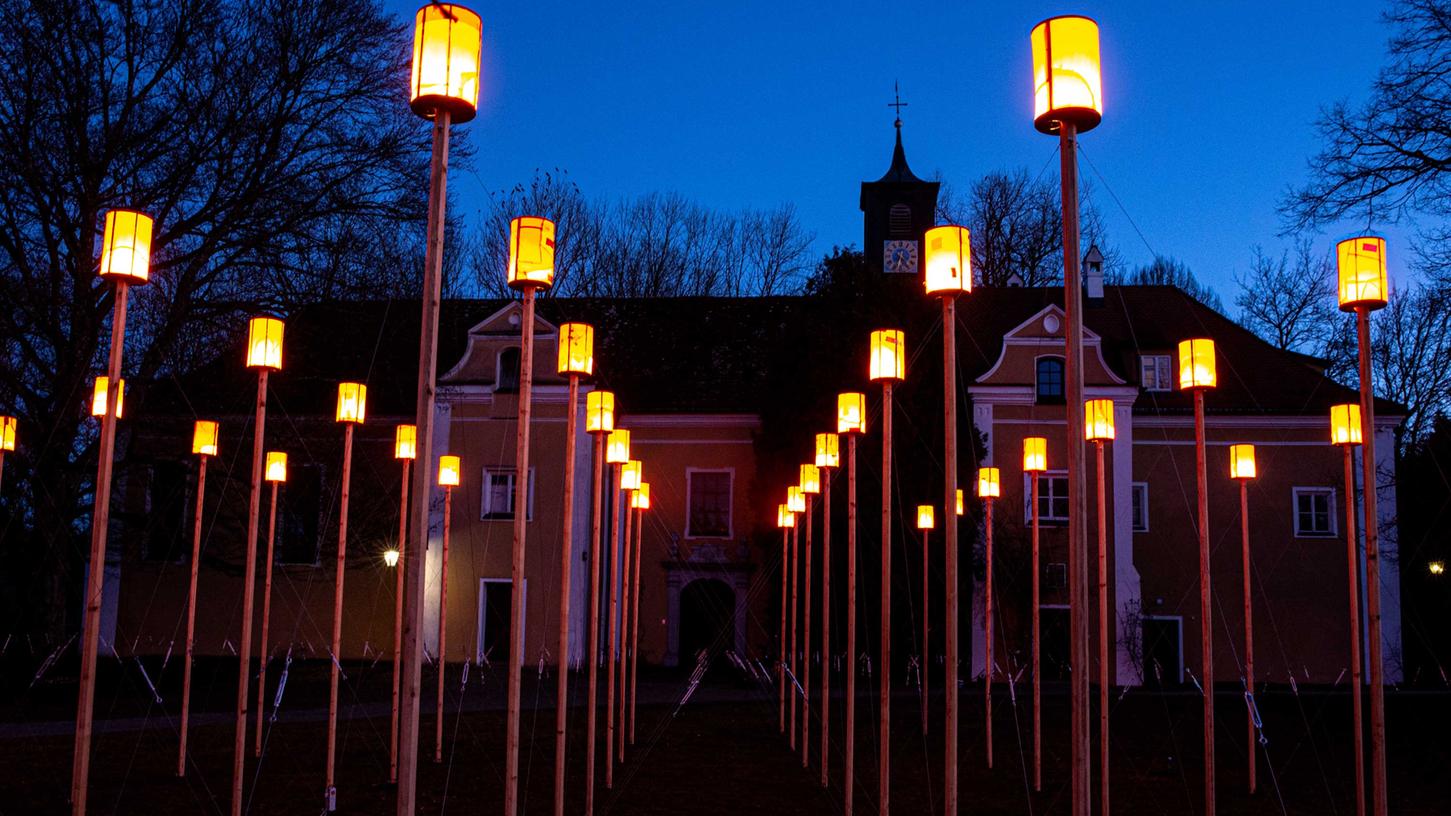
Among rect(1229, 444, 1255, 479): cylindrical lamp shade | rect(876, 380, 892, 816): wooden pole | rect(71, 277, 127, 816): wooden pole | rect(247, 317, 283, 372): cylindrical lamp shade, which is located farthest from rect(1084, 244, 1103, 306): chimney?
rect(71, 277, 127, 816): wooden pole

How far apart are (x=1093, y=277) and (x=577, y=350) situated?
2491 centimetres

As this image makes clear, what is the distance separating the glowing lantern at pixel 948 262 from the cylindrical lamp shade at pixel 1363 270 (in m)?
3.77

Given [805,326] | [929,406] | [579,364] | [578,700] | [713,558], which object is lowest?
[578,700]

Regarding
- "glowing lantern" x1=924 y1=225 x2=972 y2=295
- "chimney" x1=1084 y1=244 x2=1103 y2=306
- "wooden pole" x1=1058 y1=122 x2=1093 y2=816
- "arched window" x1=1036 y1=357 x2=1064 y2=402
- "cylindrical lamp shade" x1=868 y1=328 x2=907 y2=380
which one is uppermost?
"chimney" x1=1084 y1=244 x2=1103 y2=306

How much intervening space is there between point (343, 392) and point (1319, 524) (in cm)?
2396

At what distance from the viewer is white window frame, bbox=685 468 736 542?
97.8 ft

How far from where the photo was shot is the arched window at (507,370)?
28.9m

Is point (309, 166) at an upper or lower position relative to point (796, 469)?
upper

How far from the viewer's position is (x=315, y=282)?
21.0m

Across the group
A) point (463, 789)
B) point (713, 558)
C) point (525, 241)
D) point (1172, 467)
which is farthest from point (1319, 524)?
point (525, 241)

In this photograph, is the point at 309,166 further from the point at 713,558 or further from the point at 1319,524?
the point at 1319,524

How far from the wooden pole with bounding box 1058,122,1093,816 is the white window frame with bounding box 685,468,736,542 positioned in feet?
77.9

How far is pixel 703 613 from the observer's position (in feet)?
96.9

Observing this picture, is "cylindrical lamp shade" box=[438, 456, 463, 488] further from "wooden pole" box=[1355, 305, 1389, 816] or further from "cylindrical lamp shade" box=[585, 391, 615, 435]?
"wooden pole" box=[1355, 305, 1389, 816]
